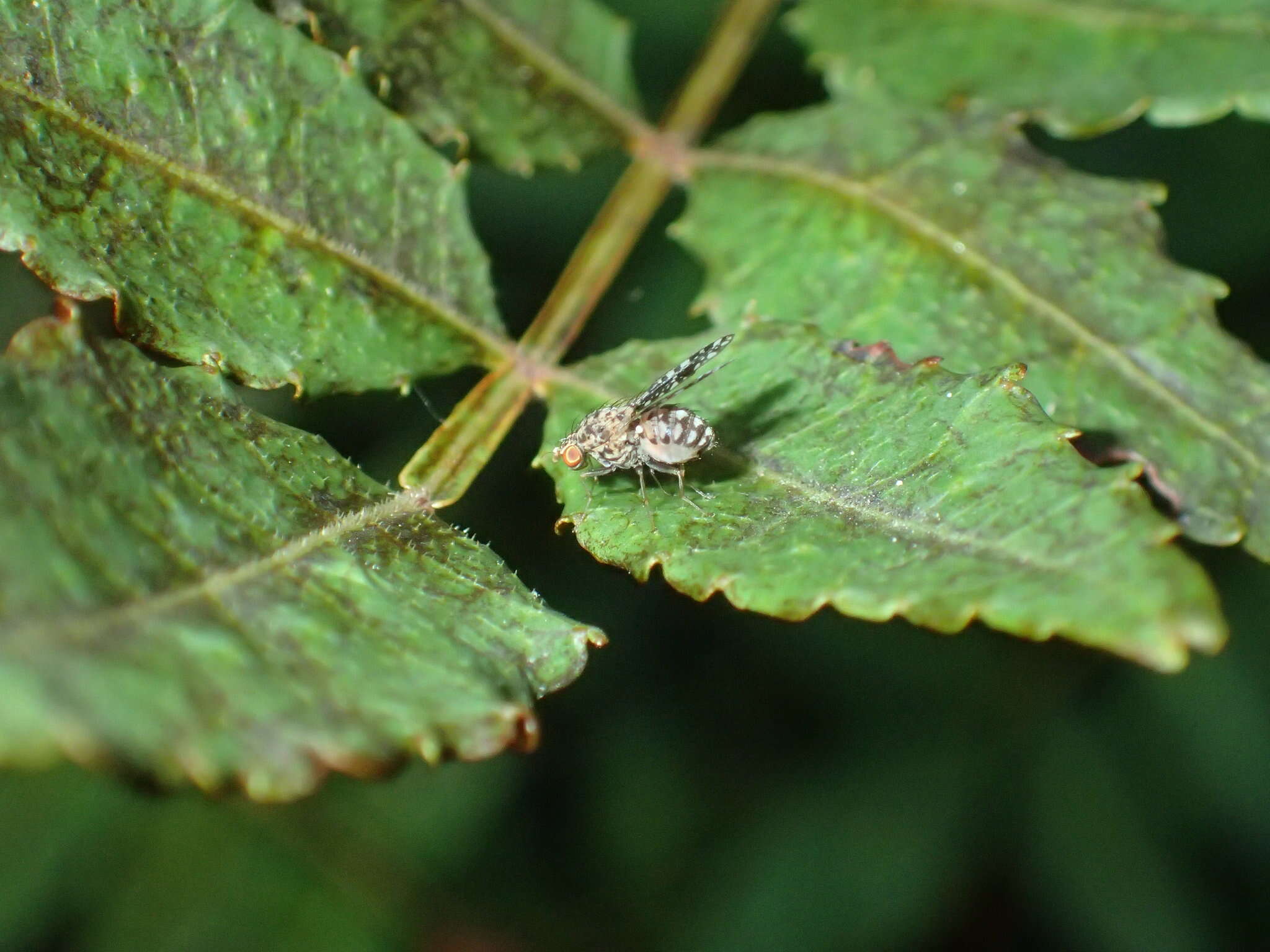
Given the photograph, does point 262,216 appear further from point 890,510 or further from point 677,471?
point 890,510

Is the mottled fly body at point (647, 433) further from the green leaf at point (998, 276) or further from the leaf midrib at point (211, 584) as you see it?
the leaf midrib at point (211, 584)

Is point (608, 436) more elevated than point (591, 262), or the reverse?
point (591, 262)

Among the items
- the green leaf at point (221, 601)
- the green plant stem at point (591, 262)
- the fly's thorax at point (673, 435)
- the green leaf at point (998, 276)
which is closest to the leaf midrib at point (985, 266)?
the green leaf at point (998, 276)

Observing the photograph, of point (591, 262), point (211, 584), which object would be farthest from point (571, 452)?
point (211, 584)

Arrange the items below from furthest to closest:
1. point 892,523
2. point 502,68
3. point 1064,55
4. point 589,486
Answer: point 1064,55
point 502,68
point 589,486
point 892,523

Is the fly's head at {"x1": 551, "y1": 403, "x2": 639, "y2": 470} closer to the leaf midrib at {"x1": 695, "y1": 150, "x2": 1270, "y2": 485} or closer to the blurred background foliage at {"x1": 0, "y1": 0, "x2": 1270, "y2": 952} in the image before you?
the leaf midrib at {"x1": 695, "y1": 150, "x2": 1270, "y2": 485}

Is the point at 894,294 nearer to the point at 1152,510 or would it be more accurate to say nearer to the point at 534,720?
the point at 1152,510

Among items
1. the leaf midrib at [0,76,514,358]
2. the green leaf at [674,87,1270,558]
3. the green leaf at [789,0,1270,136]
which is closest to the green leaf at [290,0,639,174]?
the green leaf at [674,87,1270,558]
